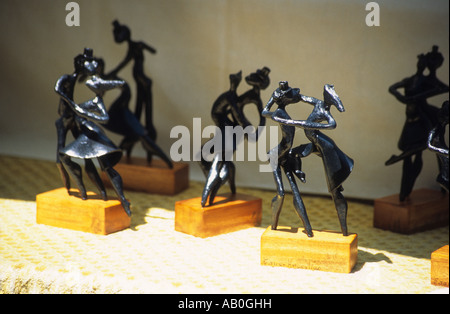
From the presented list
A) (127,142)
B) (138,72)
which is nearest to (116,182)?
(127,142)

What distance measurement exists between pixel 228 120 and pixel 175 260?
1194mm

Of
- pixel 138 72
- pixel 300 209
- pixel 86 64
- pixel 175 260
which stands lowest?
pixel 175 260

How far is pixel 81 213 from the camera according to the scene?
16.5 feet

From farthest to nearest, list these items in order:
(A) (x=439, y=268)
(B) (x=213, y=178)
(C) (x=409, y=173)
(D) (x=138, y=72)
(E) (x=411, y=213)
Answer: (D) (x=138, y=72), (C) (x=409, y=173), (E) (x=411, y=213), (B) (x=213, y=178), (A) (x=439, y=268)

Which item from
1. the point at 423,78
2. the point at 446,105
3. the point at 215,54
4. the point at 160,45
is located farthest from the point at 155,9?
the point at 446,105

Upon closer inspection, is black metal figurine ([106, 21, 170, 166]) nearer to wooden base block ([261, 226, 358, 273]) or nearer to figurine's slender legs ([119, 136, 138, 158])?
figurine's slender legs ([119, 136, 138, 158])

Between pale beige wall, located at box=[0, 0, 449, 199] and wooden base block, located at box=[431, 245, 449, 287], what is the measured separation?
6.27 feet

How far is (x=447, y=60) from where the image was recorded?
18.6 feet

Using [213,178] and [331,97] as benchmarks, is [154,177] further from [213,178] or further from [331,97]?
[331,97]

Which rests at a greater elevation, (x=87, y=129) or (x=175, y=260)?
(x=87, y=129)

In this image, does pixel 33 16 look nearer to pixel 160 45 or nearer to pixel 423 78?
pixel 160 45

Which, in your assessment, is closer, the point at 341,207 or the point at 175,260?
the point at 341,207

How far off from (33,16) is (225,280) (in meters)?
3.94

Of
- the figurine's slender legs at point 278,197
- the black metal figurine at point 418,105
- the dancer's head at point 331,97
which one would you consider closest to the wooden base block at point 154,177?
the figurine's slender legs at point 278,197
